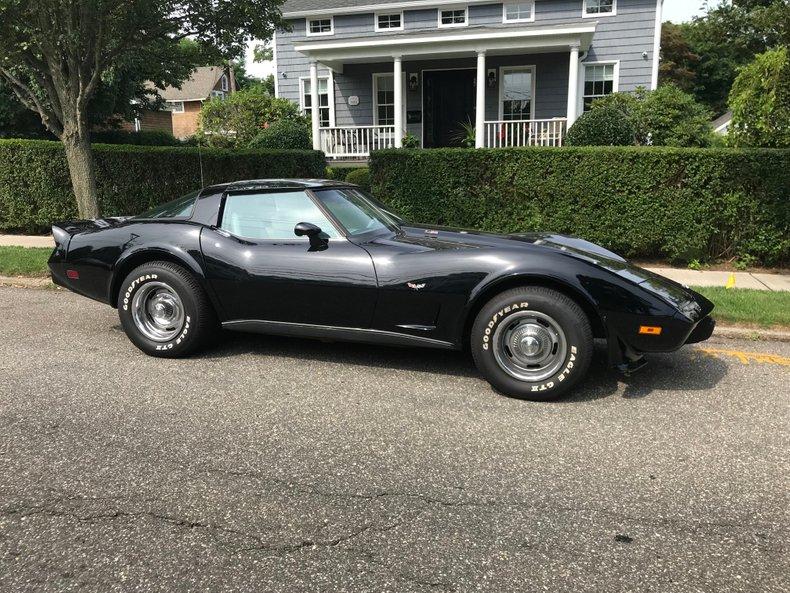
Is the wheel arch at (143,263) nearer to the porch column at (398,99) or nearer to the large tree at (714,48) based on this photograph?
the porch column at (398,99)

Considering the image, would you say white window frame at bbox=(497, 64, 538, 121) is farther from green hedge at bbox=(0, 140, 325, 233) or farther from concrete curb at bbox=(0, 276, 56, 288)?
concrete curb at bbox=(0, 276, 56, 288)

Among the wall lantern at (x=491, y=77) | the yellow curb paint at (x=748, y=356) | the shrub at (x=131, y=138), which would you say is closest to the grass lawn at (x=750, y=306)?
the yellow curb paint at (x=748, y=356)

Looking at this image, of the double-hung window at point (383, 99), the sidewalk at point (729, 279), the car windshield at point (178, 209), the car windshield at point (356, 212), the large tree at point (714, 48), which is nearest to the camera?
the car windshield at point (356, 212)

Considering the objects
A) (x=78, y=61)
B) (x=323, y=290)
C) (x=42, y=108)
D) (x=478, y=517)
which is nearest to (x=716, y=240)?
(x=323, y=290)

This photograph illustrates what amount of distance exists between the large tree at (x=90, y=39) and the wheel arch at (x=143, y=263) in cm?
405

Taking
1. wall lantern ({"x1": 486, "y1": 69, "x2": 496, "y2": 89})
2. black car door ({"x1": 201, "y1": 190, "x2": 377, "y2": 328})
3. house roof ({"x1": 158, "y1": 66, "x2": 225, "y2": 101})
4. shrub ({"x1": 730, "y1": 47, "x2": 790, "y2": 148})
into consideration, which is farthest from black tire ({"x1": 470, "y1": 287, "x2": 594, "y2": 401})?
house roof ({"x1": 158, "y1": 66, "x2": 225, "y2": 101})

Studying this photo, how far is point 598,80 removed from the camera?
18.4 metres

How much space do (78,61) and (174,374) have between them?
5970mm

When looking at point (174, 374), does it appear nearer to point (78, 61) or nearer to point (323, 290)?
point (323, 290)

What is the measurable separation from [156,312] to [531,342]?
9.62 feet

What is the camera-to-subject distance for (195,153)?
35.3 ft

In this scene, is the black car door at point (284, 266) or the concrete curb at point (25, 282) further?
the concrete curb at point (25, 282)

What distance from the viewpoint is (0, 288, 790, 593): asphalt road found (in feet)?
7.93

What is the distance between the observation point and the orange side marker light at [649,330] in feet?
12.9
